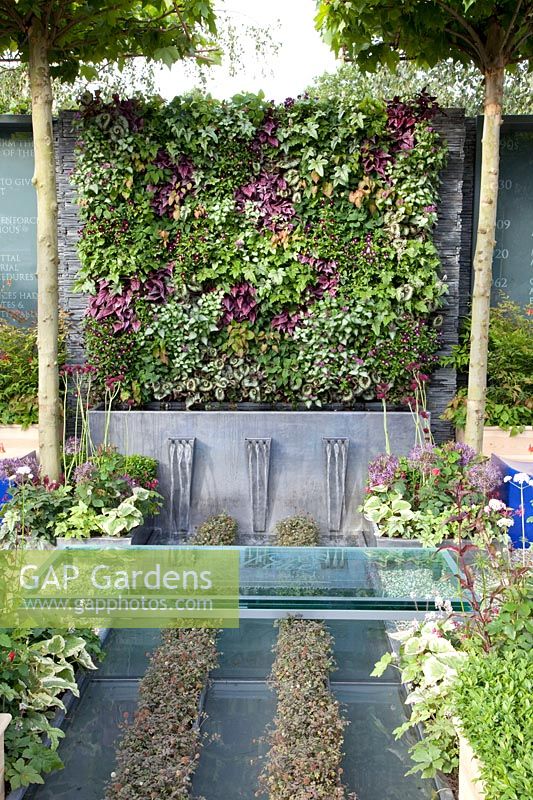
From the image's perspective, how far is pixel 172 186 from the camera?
19.7 ft

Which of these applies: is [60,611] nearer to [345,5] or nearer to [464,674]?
[464,674]

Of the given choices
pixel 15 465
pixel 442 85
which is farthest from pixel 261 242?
pixel 442 85

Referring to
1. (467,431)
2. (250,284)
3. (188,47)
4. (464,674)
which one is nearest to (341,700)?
(464,674)

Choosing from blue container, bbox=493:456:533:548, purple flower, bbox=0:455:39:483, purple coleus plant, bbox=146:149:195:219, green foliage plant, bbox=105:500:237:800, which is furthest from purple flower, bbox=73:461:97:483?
blue container, bbox=493:456:533:548

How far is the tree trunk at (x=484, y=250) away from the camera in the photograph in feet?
16.1

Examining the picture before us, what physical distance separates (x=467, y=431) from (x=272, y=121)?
9.60 ft

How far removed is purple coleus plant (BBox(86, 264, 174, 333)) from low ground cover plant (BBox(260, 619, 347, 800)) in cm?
334

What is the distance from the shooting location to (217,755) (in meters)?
2.85

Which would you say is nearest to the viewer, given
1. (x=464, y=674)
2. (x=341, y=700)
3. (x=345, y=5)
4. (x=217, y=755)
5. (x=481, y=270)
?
(x=464, y=674)

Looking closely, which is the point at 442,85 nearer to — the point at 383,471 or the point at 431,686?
the point at 383,471

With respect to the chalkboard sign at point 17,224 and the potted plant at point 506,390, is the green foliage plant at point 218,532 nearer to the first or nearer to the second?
the potted plant at point 506,390

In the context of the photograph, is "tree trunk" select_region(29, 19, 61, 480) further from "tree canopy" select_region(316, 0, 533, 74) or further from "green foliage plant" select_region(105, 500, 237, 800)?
"green foliage plant" select_region(105, 500, 237, 800)

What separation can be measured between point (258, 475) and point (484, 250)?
8.00 feet

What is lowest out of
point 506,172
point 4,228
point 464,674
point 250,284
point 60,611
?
point 60,611
